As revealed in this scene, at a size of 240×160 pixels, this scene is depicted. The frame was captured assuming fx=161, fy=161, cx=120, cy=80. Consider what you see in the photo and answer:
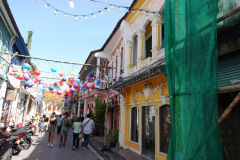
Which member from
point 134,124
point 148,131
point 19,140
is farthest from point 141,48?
point 19,140

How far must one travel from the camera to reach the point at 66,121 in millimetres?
8727

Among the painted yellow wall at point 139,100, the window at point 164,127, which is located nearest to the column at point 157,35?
the painted yellow wall at point 139,100

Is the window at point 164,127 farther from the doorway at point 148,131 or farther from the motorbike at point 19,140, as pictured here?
the motorbike at point 19,140

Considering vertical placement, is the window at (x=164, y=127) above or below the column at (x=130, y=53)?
below

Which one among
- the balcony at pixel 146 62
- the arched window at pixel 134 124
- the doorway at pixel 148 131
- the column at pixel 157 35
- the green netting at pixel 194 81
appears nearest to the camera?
the green netting at pixel 194 81

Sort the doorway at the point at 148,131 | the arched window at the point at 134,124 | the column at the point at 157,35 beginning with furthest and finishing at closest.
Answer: the arched window at the point at 134,124 < the column at the point at 157,35 < the doorway at the point at 148,131

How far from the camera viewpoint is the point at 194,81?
229 cm

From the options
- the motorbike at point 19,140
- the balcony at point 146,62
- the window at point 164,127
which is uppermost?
the balcony at point 146,62

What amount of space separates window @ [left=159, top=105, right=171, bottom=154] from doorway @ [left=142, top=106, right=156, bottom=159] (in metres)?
0.61

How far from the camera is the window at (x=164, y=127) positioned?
20.3 ft

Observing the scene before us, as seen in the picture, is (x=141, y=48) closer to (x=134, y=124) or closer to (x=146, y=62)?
(x=146, y=62)

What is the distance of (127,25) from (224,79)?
7996mm

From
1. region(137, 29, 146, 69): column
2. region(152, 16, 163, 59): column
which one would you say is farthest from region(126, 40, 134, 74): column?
region(152, 16, 163, 59): column

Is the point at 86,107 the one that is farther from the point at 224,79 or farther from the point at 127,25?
the point at 224,79
